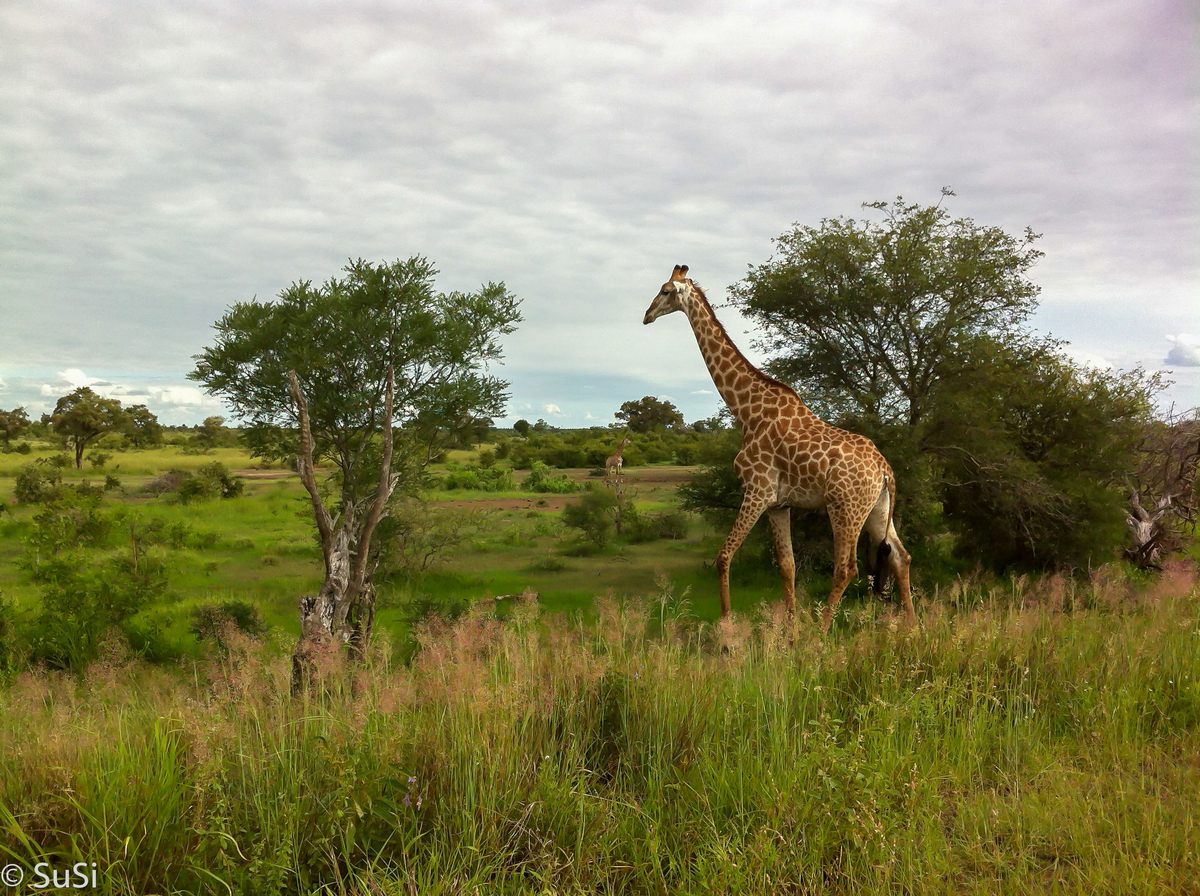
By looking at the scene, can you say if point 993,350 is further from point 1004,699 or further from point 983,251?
point 1004,699

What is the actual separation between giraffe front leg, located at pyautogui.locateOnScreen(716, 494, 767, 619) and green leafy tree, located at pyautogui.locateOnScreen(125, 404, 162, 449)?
43316 mm

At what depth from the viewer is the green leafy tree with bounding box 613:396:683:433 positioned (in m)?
62.7

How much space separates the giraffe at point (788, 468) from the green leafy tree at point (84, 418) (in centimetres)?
4081

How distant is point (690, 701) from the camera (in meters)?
4.66

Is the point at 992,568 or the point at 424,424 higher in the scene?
the point at 424,424

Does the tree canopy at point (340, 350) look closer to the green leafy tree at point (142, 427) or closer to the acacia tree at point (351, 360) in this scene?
the acacia tree at point (351, 360)

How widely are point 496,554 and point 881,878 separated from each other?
61.7ft

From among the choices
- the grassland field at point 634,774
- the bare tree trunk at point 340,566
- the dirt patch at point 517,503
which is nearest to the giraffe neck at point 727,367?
the grassland field at point 634,774

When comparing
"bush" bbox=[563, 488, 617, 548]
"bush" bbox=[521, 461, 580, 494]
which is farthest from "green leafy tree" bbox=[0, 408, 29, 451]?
"bush" bbox=[563, 488, 617, 548]

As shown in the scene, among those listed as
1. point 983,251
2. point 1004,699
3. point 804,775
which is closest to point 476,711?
point 804,775

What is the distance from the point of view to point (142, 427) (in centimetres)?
4566

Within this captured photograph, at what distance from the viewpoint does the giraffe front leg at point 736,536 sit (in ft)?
23.9

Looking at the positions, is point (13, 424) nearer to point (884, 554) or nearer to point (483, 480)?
point (483, 480)

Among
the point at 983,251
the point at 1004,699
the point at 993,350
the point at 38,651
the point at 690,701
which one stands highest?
the point at 983,251
